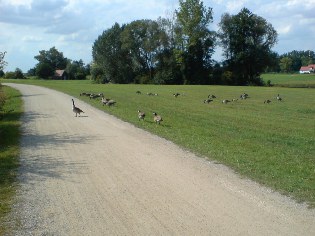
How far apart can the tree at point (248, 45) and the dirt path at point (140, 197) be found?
7617 cm

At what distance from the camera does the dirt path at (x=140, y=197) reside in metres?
6.68

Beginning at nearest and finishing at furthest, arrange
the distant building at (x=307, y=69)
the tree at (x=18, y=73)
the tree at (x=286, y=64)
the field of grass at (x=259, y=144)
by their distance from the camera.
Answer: the field of grass at (x=259, y=144) → the tree at (x=18, y=73) → the distant building at (x=307, y=69) → the tree at (x=286, y=64)

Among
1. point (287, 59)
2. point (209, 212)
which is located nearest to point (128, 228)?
point (209, 212)

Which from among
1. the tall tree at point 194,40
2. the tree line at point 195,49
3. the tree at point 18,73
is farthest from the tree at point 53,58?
the tall tree at point 194,40

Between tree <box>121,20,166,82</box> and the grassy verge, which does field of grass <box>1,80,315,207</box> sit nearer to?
the grassy verge

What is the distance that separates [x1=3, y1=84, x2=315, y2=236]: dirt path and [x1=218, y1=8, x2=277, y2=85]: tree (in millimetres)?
76170

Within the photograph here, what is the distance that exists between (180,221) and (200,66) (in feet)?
274

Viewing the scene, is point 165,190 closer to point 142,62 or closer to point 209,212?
point 209,212

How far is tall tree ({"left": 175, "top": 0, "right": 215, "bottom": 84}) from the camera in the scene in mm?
86625

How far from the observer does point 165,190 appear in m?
8.70

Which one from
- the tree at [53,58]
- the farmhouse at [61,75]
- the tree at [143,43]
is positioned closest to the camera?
the tree at [143,43]

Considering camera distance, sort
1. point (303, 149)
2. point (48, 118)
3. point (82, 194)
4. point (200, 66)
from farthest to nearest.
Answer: point (200, 66) < point (48, 118) < point (303, 149) < point (82, 194)

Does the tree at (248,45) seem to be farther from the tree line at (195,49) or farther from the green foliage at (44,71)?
the green foliage at (44,71)

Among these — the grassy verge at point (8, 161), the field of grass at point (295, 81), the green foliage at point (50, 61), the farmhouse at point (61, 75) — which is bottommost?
the field of grass at point (295, 81)
